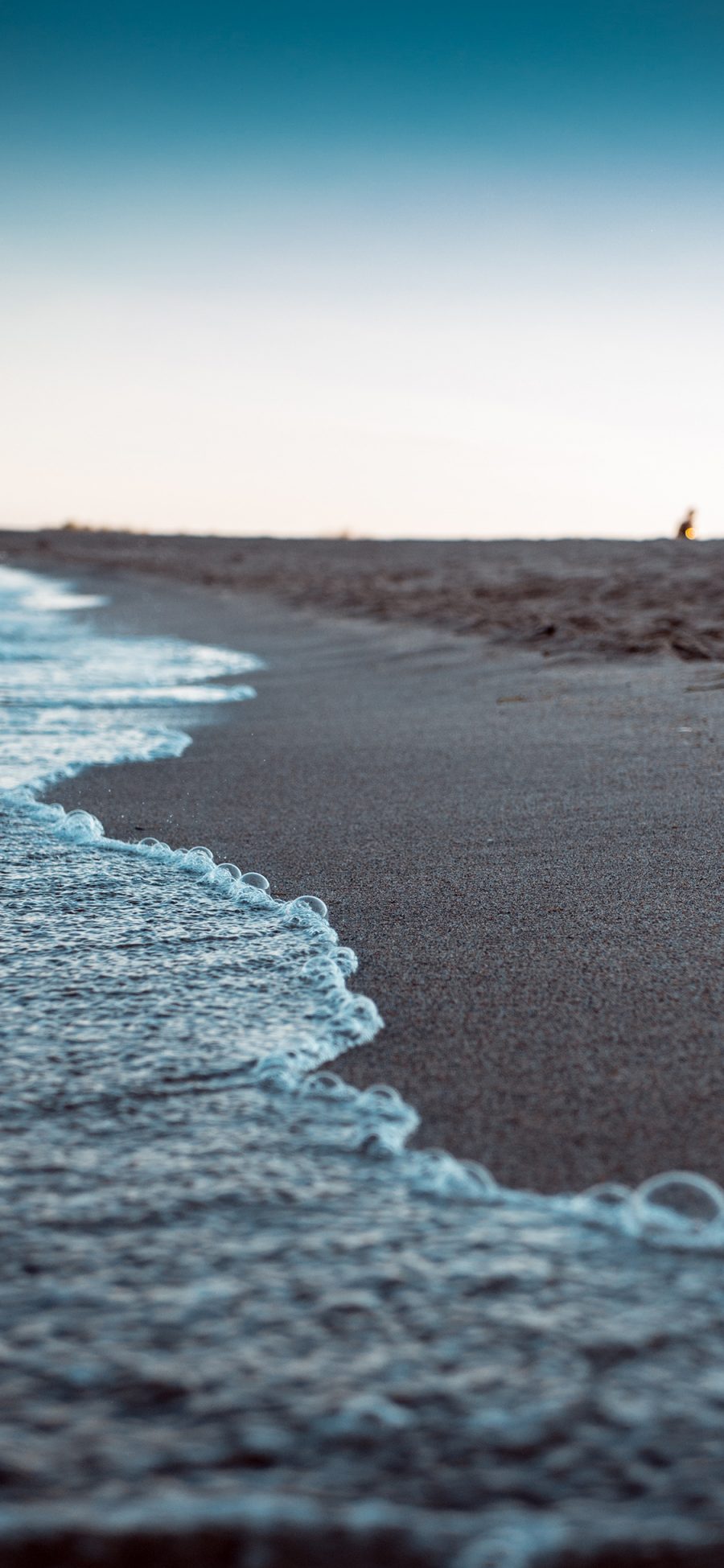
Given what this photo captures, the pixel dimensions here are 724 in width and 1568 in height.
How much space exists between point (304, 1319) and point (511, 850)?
5.02 feet

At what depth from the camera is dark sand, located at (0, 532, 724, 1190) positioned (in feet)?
4.48

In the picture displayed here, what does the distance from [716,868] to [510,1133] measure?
1083 mm

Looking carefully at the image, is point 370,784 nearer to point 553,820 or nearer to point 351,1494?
point 553,820

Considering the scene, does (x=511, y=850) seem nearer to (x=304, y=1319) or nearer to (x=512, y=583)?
(x=304, y=1319)

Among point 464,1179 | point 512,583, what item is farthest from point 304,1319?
point 512,583

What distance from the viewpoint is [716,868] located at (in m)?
2.22

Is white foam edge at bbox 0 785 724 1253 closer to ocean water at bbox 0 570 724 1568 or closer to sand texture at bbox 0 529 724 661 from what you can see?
ocean water at bbox 0 570 724 1568

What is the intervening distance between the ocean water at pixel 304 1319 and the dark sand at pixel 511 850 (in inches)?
4.3

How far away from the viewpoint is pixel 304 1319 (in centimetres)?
97

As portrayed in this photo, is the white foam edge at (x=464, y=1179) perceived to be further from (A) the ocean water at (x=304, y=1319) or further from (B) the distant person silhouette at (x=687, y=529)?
(B) the distant person silhouette at (x=687, y=529)

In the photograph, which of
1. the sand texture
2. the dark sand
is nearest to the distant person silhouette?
the sand texture

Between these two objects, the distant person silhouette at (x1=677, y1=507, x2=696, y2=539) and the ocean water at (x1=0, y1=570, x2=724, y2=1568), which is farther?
the distant person silhouette at (x1=677, y1=507, x2=696, y2=539)

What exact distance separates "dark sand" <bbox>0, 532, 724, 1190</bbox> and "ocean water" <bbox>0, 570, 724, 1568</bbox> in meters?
0.11

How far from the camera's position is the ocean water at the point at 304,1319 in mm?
779
